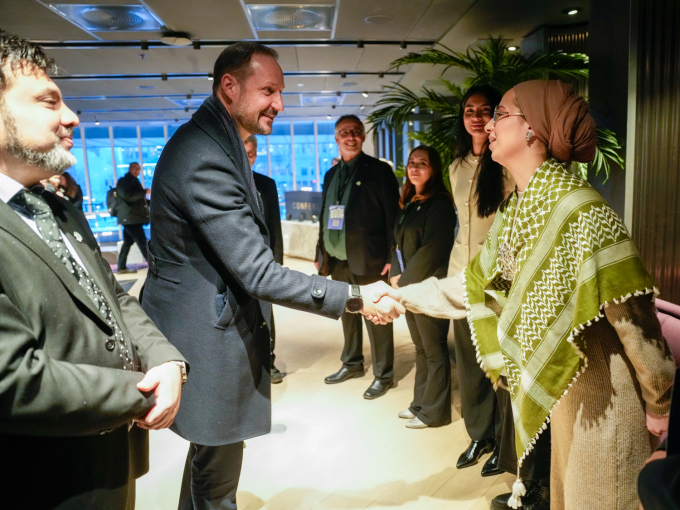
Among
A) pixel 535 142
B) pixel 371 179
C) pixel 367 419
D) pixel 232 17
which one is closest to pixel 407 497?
pixel 367 419

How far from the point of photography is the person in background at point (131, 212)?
7.85 meters

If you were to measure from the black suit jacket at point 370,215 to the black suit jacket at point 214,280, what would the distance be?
1.76 m

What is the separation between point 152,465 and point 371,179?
2181 millimetres

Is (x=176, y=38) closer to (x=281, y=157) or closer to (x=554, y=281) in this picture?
(x=554, y=281)

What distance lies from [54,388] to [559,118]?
4.39 ft

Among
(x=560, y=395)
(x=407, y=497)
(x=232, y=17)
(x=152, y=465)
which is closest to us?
(x=560, y=395)

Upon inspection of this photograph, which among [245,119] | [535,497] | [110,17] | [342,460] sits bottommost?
[342,460]

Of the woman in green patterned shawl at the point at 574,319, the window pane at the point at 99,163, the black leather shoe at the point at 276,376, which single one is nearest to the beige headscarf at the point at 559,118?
the woman in green patterned shawl at the point at 574,319

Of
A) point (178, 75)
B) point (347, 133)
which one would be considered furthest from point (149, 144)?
point (347, 133)

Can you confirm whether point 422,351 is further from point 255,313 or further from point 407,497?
point 255,313

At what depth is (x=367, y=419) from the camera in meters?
3.01

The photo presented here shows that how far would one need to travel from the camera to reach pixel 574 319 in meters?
1.25

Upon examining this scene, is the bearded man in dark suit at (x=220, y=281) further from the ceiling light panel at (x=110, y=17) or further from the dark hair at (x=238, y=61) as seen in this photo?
the ceiling light panel at (x=110, y=17)

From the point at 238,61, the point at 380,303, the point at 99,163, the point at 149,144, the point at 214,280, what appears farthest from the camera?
the point at 99,163
